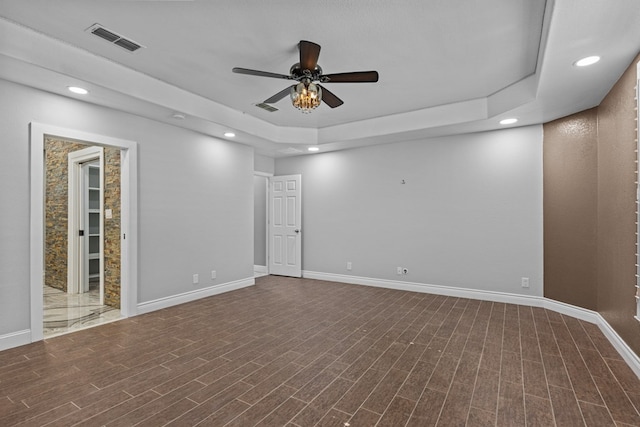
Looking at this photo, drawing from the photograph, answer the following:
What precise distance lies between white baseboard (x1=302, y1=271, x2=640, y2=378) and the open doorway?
3574mm

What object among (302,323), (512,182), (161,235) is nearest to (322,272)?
(302,323)

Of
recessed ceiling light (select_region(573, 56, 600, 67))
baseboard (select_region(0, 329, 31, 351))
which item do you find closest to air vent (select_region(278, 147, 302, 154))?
recessed ceiling light (select_region(573, 56, 600, 67))

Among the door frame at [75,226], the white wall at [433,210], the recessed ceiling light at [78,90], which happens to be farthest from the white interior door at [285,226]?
the recessed ceiling light at [78,90]

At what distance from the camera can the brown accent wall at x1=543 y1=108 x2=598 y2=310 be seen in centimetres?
394

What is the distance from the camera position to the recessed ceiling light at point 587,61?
8.97 ft

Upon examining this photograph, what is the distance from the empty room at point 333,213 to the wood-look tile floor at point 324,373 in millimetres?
24

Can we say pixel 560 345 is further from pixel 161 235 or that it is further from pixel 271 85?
pixel 161 235

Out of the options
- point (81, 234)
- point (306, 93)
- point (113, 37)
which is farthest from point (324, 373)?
point (81, 234)

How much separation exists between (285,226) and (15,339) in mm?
4492

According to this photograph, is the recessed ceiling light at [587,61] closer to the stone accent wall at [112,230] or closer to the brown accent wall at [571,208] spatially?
the brown accent wall at [571,208]

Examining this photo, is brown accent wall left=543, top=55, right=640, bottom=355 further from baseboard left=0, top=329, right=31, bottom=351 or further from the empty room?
baseboard left=0, top=329, right=31, bottom=351

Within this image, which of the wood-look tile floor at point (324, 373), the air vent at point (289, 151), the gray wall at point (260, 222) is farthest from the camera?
the gray wall at point (260, 222)

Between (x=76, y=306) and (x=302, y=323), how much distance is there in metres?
3.35

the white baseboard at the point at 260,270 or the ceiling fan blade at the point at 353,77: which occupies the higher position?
the ceiling fan blade at the point at 353,77
